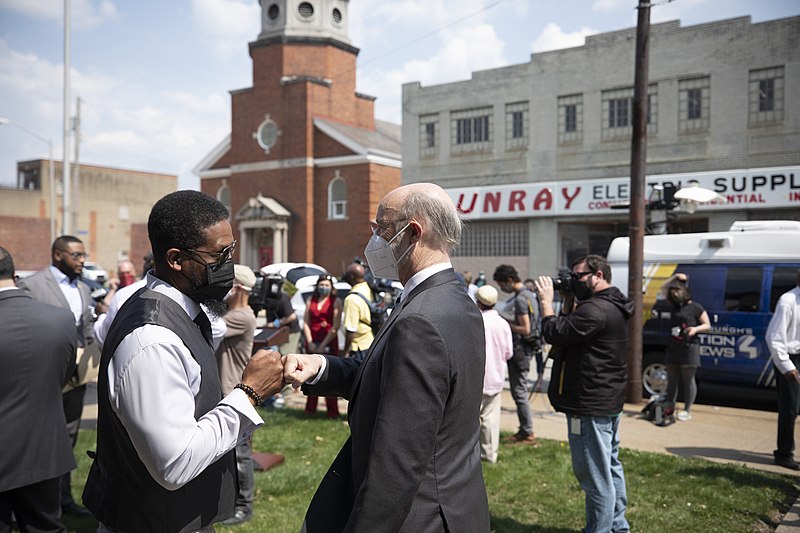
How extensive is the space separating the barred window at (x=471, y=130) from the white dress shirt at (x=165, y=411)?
79.1 ft

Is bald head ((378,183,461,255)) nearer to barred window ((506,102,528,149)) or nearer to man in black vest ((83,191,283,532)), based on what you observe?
man in black vest ((83,191,283,532))

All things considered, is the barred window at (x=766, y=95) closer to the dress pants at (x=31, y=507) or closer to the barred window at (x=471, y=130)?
the barred window at (x=471, y=130)

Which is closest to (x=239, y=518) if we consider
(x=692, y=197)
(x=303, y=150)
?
(x=692, y=197)

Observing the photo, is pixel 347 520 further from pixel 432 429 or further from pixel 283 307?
pixel 283 307

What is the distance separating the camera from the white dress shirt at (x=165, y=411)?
2.20m

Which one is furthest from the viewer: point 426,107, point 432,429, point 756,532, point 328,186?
point 328,186

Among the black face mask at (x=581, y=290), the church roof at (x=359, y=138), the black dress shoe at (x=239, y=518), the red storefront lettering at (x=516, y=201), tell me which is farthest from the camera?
the church roof at (x=359, y=138)

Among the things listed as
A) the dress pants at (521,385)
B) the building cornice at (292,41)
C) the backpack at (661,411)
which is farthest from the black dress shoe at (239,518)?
the building cornice at (292,41)

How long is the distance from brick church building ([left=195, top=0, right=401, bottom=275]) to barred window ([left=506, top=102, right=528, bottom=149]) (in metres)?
9.22

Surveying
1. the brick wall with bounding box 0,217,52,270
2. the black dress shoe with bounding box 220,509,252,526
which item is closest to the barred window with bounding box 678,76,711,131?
the black dress shoe with bounding box 220,509,252,526

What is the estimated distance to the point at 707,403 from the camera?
10.2m

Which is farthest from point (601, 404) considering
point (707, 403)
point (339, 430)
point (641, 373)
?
point (707, 403)

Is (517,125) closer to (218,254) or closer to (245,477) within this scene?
(245,477)

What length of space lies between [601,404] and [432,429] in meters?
2.76
